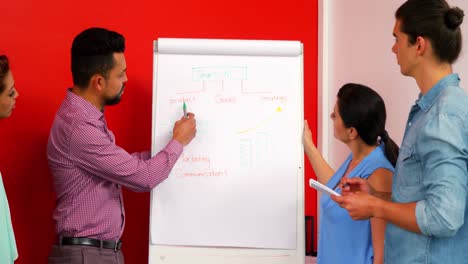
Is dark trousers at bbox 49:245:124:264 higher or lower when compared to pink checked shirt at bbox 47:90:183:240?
lower

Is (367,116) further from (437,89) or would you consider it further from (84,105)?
(84,105)

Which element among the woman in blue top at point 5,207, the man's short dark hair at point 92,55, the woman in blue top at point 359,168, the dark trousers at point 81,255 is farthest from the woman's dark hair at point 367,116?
the woman in blue top at point 5,207

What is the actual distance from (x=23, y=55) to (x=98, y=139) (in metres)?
0.82

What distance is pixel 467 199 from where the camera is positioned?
5.29ft

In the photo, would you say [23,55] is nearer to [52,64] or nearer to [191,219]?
[52,64]

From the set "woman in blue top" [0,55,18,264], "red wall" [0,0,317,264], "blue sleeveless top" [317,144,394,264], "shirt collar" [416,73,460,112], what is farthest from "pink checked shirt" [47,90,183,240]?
"shirt collar" [416,73,460,112]

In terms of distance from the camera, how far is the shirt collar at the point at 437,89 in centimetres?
169

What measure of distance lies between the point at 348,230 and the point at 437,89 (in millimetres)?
854

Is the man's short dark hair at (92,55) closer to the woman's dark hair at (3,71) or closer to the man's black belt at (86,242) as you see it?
the woman's dark hair at (3,71)

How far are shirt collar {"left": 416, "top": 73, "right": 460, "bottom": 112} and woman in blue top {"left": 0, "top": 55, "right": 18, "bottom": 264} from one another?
140 centimetres

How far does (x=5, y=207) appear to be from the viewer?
2.06 metres

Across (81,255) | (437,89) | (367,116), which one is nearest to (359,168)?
(367,116)

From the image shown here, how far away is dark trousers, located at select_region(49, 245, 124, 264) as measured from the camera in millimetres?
2377

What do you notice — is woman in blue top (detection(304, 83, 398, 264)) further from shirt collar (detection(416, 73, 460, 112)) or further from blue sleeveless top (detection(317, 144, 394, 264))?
shirt collar (detection(416, 73, 460, 112))
